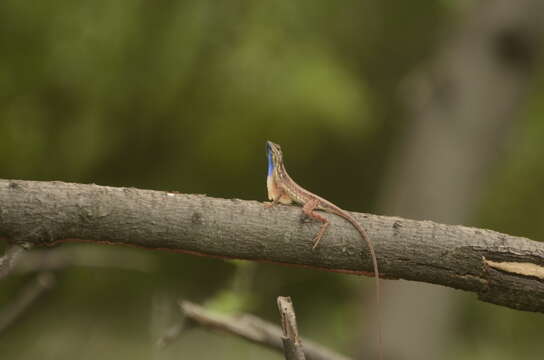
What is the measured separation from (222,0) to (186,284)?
11.2 ft

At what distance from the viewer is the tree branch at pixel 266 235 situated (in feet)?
9.69

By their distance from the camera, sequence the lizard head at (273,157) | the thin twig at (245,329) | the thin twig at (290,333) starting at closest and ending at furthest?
the thin twig at (290,333)
the thin twig at (245,329)
the lizard head at (273,157)

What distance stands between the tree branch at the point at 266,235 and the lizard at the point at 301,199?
4 cm

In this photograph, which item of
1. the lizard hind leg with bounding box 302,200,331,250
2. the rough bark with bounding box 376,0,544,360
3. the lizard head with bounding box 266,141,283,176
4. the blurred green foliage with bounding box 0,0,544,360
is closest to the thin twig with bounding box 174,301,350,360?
the lizard head with bounding box 266,141,283,176

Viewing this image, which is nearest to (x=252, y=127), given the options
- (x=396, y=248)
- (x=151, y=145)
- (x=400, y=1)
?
(x=151, y=145)

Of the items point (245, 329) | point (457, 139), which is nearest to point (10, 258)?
point (245, 329)

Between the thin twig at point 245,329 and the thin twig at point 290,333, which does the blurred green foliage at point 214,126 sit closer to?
the thin twig at point 245,329

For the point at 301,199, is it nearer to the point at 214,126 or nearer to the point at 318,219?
the point at 318,219

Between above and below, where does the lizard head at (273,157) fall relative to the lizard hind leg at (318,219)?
below

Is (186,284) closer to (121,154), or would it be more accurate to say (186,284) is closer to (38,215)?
(121,154)

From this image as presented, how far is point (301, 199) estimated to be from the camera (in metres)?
4.14

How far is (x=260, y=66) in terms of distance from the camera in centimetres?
718

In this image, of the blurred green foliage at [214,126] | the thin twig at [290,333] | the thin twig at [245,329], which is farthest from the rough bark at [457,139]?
the thin twig at [290,333]

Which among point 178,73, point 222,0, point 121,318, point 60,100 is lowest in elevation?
point 121,318
